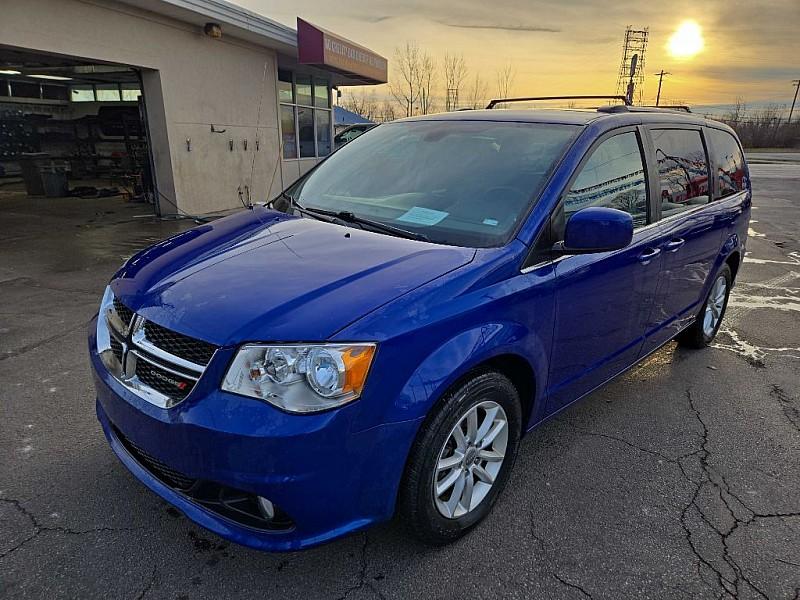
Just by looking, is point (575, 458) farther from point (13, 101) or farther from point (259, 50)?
point (13, 101)

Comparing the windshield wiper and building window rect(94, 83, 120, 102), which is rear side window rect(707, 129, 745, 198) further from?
building window rect(94, 83, 120, 102)

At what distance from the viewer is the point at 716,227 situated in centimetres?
404

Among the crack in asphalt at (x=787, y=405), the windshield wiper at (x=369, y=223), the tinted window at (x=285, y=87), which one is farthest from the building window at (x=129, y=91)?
the crack in asphalt at (x=787, y=405)

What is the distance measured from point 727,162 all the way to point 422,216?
3105 mm

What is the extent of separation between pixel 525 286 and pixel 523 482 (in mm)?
1108

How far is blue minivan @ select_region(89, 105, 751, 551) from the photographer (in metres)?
1.84

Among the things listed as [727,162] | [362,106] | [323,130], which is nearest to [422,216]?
[727,162]

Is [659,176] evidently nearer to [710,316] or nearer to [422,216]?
[422,216]

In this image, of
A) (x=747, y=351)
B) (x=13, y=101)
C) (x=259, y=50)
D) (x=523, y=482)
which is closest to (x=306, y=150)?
(x=259, y=50)

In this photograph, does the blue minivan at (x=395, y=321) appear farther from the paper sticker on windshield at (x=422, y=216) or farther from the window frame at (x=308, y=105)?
the window frame at (x=308, y=105)

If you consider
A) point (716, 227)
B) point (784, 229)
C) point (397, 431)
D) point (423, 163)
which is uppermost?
point (423, 163)

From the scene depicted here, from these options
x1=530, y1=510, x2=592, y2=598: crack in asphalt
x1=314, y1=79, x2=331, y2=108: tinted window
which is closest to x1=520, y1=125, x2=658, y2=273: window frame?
x1=530, y1=510, x2=592, y2=598: crack in asphalt

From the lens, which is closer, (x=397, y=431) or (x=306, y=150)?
(x=397, y=431)

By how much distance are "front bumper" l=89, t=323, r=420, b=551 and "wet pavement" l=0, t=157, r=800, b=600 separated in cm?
36
